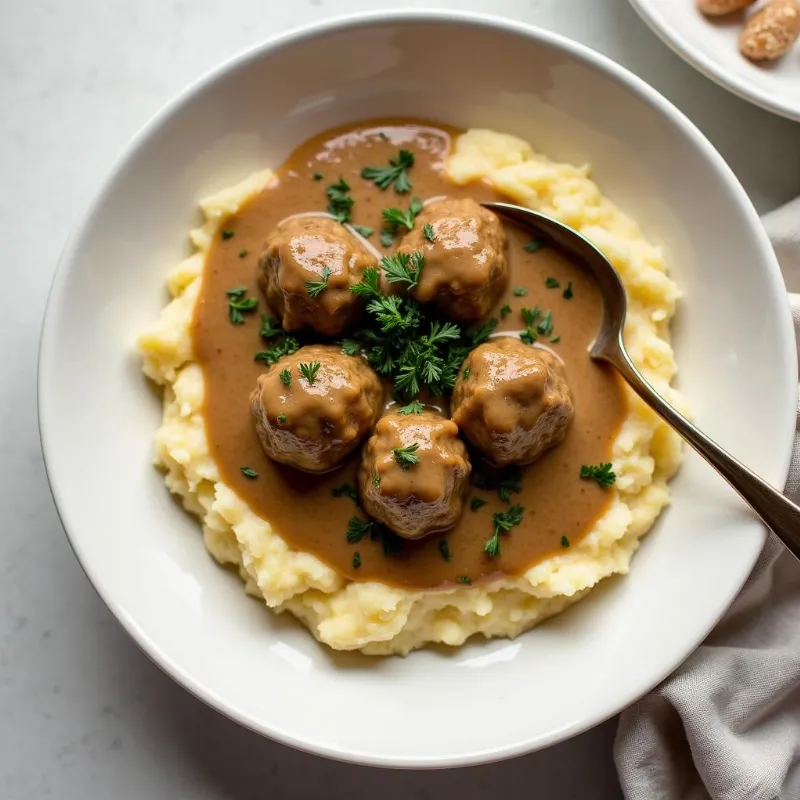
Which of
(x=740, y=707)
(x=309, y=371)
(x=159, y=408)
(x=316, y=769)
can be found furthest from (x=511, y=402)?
(x=316, y=769)

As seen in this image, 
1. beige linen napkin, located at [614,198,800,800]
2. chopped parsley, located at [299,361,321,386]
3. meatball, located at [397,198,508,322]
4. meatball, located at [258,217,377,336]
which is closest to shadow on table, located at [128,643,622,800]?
beige linen napkin, located at [614,198,800,800]

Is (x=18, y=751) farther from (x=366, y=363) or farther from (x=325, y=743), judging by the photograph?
(x=366, y=363)

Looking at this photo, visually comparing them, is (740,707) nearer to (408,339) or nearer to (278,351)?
(408,339)

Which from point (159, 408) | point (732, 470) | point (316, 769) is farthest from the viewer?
point (316, 769)

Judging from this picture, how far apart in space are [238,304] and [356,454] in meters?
1.17

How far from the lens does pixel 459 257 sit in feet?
15.2

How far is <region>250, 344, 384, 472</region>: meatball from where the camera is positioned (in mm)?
4414

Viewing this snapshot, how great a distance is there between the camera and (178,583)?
Answer: 5133mm

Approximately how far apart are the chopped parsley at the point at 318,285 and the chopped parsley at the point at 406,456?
98 cm

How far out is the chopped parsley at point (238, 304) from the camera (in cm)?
500

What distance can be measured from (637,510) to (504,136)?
2548mm

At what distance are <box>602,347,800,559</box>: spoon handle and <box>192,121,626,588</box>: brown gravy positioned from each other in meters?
0.17

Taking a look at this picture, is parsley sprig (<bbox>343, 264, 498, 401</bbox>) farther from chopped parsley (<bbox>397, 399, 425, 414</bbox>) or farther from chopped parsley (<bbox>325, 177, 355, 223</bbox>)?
chopped parsley (<bbox>325, 177, 355, 223</bbox>)

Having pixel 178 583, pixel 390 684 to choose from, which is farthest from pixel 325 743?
pixel 178 583
